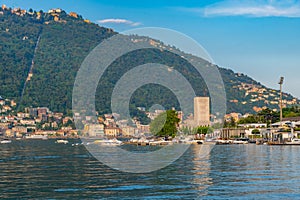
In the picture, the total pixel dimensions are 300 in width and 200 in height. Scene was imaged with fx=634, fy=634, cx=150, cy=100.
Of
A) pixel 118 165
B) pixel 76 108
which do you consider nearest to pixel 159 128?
pixel 76 108

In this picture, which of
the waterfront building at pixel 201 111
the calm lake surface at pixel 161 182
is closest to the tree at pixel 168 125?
the waterfront building at pixel 201 111

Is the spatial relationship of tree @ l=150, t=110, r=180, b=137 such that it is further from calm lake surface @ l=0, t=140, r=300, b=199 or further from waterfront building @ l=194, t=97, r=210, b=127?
calm lake surface @ l=0, t=140, r=300, b=199

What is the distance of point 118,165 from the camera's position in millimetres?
49594

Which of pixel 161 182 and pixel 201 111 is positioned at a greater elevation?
pixel 201 111

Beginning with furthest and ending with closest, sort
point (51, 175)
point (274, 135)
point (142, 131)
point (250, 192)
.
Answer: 1. point (142, 131)
2. point (274, 135)
3. point (51, 175)
4. point (250, 192)

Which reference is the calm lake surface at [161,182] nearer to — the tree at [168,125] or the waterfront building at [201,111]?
the tree at [168,125]

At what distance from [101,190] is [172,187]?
392 cm

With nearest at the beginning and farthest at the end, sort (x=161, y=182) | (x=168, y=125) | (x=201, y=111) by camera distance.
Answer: (x=161, y=182) → (x=168, y=125) → (x=201, y=111)

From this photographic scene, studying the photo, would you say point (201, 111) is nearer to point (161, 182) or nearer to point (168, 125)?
point (168, 125)

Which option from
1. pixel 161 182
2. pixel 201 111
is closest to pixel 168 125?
pixel 201 111

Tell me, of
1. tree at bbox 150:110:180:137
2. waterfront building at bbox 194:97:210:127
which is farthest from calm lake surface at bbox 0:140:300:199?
waterfront building at bbox 194:97:210:127

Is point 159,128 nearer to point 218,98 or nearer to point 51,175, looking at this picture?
point 218,98

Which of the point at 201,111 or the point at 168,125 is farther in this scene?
the point at 201,111

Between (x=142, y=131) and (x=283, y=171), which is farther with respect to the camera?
(x=142, y=131)
